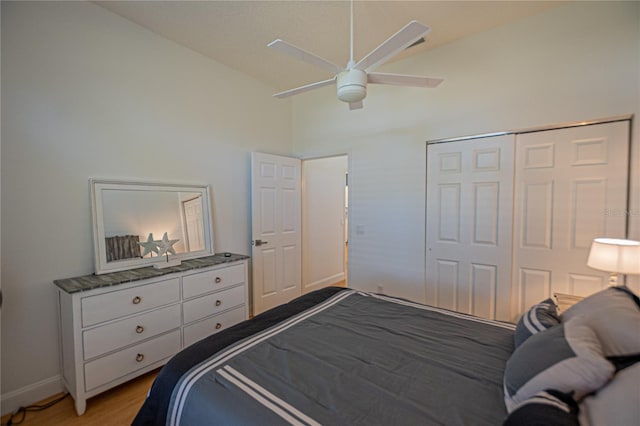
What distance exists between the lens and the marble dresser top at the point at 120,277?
193 centimetres

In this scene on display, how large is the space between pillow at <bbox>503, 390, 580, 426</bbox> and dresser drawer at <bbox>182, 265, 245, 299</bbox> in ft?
7.59

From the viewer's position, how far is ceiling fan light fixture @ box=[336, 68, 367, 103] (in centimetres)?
165

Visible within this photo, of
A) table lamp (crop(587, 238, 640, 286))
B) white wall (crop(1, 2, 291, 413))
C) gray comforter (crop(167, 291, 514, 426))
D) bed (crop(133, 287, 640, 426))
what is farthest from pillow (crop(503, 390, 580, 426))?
white wall (crop(1, 2, 291, 413))

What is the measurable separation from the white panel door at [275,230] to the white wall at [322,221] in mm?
242

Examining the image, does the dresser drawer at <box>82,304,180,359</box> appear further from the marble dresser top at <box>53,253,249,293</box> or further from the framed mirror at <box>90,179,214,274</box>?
the framed mirror at <box>90,179,214,274</box>

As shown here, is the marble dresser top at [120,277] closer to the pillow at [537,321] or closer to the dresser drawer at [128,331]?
the dresser drawer at [128,331]

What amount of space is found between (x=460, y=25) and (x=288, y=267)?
3.22 meters

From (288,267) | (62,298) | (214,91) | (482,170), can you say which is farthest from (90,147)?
(482,170)

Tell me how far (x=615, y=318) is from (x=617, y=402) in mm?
415

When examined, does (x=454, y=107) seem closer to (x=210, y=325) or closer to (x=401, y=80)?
(x=401, y=80)

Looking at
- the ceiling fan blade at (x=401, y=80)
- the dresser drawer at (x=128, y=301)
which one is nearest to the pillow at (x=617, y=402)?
the ceiling fan blade at (x=401, y=80)

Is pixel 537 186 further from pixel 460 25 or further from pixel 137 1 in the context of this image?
pixel 137 1

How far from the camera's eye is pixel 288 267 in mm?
3889

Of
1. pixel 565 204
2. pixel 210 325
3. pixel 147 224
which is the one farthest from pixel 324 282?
pixel 565 204
